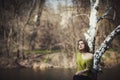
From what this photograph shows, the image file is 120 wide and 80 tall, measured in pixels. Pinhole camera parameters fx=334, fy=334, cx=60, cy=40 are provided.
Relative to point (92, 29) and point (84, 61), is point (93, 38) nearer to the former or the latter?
point (92, 29)

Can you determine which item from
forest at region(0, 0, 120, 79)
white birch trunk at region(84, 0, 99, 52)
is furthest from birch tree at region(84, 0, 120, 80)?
forest at region(0, 0, 120, 79)

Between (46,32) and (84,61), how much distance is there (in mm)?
25583

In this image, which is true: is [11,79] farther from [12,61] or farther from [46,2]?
[46,2]

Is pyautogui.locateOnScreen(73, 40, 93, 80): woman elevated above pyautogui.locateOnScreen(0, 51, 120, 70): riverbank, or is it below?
above

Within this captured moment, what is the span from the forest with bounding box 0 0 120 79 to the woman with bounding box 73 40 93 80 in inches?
623

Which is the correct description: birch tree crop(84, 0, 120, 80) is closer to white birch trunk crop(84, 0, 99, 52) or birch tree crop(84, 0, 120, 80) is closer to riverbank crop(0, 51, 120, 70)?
white birch trunk crop(84, 0, 99, 52)

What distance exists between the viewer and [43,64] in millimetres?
25562

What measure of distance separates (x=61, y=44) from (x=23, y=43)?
453 cm

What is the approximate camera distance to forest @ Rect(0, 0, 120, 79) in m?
24.4

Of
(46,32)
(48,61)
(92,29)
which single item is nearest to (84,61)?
(92,29)

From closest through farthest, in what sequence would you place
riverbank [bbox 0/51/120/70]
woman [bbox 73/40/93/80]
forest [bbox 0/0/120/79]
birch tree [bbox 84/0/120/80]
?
woman [bbox 73/40/93/80] → birch tree [bbox 84/0/120/80] → riverbank [bbox 0/51/120/70] → forest [bbox 0/0/120/79]

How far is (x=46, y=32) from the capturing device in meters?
31.4

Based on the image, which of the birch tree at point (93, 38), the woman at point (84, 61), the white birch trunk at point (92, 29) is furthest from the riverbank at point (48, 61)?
the woman at point (84, 61)

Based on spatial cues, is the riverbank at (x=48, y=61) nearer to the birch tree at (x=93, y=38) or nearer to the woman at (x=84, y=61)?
the birch tree at (x=93, y=38)
